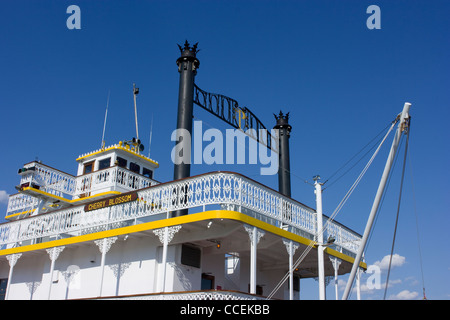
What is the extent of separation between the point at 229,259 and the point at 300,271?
4.00 m

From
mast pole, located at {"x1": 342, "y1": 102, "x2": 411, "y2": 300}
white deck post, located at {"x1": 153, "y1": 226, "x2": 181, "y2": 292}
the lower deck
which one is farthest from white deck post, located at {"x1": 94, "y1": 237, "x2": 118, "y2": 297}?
mast pole, located at {"x1": 342, "y1": 102, "x2": 411, "y2": 300}

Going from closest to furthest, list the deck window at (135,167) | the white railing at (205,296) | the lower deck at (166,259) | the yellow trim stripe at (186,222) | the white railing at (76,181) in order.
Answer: the white railing at (205,296)
the yellow trim stripe at (186,222)
the lower deck at (166,259)
the white railing at (76,181)
the deck window at (135,167)

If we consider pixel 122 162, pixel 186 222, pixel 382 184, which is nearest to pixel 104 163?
pixel 122 162

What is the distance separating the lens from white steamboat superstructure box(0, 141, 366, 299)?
1592cm

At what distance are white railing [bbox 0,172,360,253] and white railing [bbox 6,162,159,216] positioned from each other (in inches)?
106

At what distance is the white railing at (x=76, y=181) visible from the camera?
24.1 meters

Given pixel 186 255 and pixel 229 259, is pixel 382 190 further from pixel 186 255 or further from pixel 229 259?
pixel 229 259

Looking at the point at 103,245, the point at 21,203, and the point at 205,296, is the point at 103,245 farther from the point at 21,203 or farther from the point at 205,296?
the point at 21,203

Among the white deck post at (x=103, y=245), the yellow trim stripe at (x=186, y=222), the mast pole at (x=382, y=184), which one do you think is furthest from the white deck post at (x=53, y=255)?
the mast pole at (x=382, y=184)

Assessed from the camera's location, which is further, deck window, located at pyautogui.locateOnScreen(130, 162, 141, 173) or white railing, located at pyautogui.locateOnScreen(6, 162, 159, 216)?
deck window, located at pyautogui.locateOnScreen(130, 162, 141, 173)

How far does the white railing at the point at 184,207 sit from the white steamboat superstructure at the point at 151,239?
0.04 meters

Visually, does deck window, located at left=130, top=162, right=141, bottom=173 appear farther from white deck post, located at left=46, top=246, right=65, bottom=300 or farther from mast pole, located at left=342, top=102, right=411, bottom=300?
mast pole, located at left=342, top=102, right=411, bottom=300

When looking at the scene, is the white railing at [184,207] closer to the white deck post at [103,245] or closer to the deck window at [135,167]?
the white deck post at [103,245]
